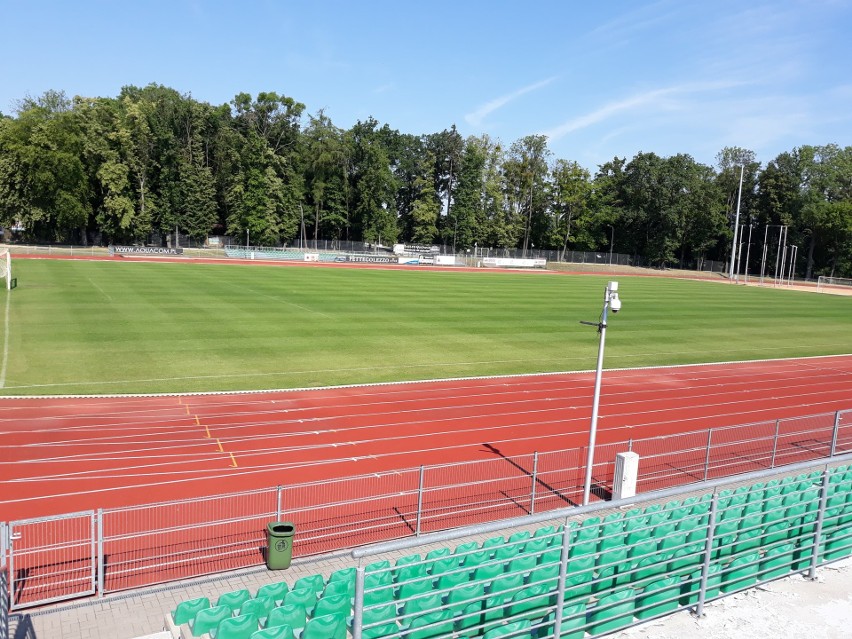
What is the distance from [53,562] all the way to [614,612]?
336 inches

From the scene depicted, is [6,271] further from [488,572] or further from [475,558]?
[488,572]

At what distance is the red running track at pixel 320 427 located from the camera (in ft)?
44.5

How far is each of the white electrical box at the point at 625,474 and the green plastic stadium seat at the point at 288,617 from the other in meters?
8.17

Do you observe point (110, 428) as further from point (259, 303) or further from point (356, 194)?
point (356, 194)

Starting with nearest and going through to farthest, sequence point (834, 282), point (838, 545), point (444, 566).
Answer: point (444, 566) → point (838, 545) → point (834, 282)

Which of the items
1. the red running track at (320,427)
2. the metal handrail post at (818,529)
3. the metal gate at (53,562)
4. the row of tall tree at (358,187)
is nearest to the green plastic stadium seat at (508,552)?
the metal handrail post at (818,529)

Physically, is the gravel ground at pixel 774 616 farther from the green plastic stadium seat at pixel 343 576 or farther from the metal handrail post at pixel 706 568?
the green plastic stadium seat at pixel 343 576

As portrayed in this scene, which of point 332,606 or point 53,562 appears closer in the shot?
point 332,606

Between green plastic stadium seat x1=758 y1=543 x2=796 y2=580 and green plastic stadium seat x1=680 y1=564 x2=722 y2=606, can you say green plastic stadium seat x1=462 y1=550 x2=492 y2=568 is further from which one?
green plastic stadium seat x1=758 y1=543 x2=796 y2=580

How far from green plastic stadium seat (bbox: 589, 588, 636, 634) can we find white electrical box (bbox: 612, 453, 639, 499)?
6.40 m

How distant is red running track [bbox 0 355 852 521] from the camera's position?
44.5 feet

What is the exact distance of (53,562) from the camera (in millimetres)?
9820

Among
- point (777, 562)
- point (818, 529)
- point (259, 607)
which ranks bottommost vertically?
point (259, 607)

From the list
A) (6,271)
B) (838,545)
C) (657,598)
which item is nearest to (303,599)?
(657,598)
